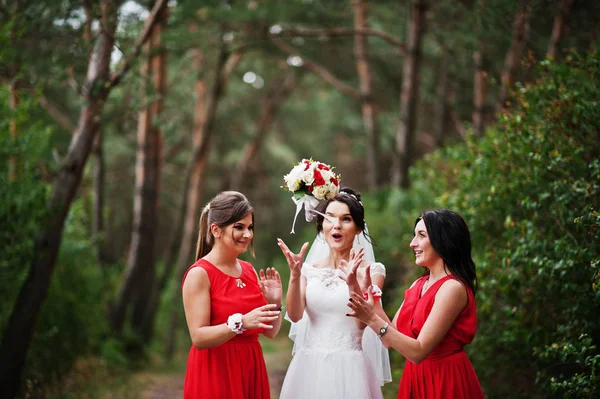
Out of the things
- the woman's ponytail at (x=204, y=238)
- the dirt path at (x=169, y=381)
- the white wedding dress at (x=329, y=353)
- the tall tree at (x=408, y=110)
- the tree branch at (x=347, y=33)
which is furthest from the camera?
the tree branch at (x=347, y=33)

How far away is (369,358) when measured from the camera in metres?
4.45

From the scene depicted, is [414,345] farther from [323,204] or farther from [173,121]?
[173,121]

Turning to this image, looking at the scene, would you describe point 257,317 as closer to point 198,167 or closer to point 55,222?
point 55,222

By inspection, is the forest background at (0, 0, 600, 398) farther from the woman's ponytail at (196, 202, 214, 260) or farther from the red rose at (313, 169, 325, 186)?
the woman's ponytail at (196, 202, 214, 260)

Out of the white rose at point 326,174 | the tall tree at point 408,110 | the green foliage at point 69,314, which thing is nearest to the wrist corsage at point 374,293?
the white rose at point 326,174

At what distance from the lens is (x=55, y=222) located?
6.84 metres

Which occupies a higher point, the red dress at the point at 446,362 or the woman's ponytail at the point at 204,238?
the woman's ponytail at the point at 204,238

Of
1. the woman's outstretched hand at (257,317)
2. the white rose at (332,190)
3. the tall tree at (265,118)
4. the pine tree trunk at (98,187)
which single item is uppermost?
the tall tree at (265,118)

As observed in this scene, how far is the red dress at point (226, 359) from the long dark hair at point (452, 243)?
1212 millimetres

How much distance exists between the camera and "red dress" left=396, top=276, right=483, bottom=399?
3.63m

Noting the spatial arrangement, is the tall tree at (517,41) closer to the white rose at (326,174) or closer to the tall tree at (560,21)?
the tall tree at (560,21)

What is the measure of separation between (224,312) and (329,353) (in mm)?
990

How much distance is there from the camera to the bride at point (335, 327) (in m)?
4.29

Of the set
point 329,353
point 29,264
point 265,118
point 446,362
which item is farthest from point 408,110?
point 265,118
